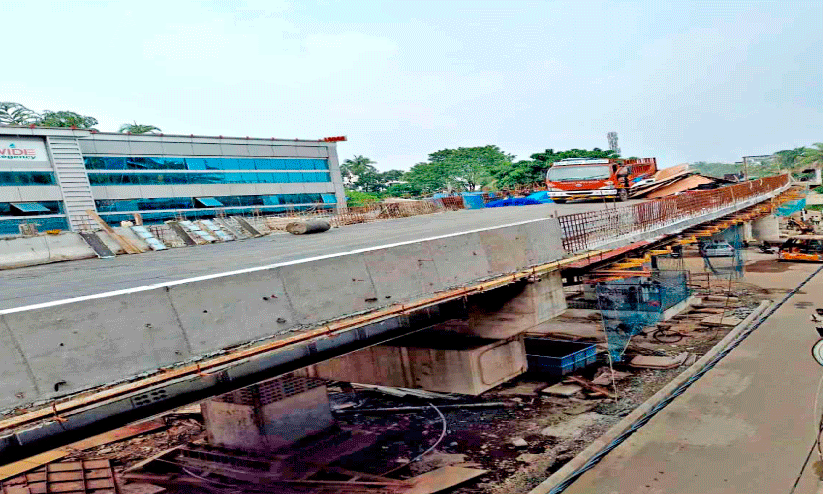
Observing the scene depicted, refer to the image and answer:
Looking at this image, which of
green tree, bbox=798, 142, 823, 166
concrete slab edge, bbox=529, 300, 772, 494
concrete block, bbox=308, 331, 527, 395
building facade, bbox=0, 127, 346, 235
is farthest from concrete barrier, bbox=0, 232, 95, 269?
green tree, bbox=798, 142, 823, 166

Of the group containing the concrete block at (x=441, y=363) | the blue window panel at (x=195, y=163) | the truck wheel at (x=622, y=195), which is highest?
the blue window panel at (x=195, y=163)

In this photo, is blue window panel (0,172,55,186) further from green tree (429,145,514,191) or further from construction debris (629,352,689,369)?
green tree (429,145,514,191)

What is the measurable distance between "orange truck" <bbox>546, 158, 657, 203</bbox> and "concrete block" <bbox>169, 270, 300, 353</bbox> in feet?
64.8

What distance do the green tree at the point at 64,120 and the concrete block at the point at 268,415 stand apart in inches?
1896

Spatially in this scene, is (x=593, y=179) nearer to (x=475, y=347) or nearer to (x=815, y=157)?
(x=475, y=347)

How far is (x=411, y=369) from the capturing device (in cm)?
1163

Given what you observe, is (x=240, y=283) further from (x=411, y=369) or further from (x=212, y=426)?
(x=212, y=426)

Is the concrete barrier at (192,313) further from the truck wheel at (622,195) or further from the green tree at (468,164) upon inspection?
the green tree at (468,164)

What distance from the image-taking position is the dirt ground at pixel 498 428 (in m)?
12.4

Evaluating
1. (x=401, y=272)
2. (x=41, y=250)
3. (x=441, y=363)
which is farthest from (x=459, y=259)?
(x=41, y=250)

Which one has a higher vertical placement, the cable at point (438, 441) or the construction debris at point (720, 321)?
the cable at point (438, 441)

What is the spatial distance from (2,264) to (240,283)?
11500 millimetres

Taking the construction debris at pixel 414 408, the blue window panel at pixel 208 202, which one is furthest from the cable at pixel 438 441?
the blue window panel at pixel 208 202

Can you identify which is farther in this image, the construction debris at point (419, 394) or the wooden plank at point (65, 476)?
the construction debris at point (419, 394)
